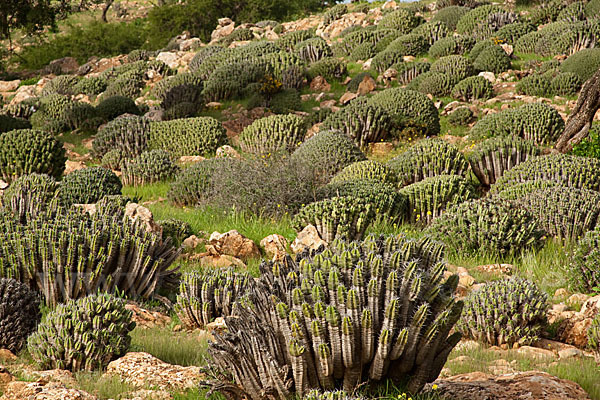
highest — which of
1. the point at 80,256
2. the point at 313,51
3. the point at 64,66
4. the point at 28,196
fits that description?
the point at 80,256

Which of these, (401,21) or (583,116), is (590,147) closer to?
(583,116)

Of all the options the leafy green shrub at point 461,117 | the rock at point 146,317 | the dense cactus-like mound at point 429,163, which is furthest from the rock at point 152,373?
the leafy green shrub at point 461,117

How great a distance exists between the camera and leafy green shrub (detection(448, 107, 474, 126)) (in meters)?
16.9

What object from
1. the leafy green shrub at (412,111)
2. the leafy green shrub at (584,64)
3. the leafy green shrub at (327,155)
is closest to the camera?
the leafy green shrub at (327,155)

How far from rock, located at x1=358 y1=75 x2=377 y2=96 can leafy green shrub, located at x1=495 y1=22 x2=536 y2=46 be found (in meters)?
5.95

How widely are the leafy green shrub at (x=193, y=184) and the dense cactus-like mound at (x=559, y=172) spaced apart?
16.9 ft

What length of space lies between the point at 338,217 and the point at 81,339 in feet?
16.1

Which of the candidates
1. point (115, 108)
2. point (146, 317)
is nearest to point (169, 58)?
point (115, 108)

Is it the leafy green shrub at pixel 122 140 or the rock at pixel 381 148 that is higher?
the leafy green shrub at pixel 122 140

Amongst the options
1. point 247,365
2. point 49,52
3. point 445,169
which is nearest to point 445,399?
point 247,365

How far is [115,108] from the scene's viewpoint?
20.7 m

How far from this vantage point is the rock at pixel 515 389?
12.4 feet

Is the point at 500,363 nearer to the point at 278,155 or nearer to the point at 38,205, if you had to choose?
the point at 38,205

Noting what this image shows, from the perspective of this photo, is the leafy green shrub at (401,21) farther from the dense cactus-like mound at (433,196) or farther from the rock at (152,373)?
the rock at (152,373)
